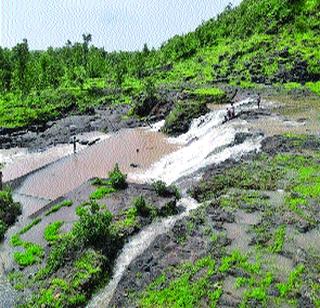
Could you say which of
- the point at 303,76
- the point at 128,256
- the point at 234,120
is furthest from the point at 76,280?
the point at 303,76

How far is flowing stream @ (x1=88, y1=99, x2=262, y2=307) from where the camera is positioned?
2420 centimetres

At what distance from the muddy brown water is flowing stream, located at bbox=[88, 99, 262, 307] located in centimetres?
202

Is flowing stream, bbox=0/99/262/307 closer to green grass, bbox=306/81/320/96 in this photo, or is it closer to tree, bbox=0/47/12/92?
green grass, bbox=306/81/320/96

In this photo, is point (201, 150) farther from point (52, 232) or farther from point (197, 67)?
point (197, 67)

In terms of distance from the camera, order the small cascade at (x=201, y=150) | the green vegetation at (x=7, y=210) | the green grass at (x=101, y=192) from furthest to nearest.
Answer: the small cascade at (x=201, y=150), the green grass at (x=101, y=192), the green vegetation at (x=7, y=210)

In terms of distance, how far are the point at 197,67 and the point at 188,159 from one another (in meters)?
54.7

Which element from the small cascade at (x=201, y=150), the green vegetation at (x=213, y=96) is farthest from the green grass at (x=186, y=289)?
the green vegetation at (x=213, y=96)

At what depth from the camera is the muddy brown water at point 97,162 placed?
38.6 m

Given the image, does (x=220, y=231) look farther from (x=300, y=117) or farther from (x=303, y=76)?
(x=303, y=76)

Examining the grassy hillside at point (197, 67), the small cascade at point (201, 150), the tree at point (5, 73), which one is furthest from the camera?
the tree at point (5, 73)

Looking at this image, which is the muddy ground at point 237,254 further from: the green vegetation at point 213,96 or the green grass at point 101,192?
the green vegetation at point 213,96

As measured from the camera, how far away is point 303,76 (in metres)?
70.9

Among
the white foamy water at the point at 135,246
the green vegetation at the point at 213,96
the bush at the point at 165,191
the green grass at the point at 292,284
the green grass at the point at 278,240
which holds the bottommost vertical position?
the white foamy water at the point at 135,246

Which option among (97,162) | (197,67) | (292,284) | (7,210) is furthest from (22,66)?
(292,284)
